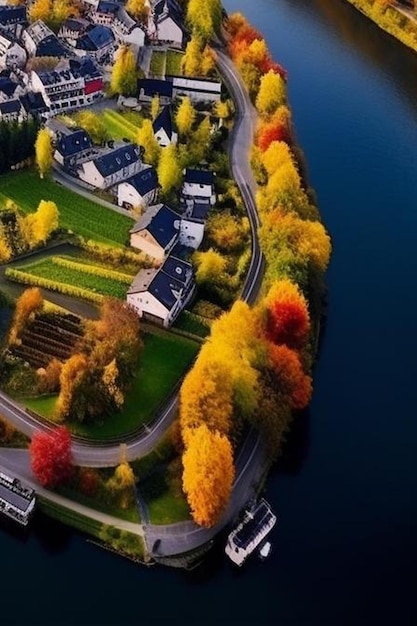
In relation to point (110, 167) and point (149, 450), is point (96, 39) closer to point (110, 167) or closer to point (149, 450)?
point (110, 167)

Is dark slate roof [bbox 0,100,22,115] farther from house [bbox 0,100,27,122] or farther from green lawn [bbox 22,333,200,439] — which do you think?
green lawn [bbox 22,333,200,439]

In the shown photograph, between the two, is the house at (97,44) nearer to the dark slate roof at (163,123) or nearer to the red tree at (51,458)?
the dark slate roof at (163,123)

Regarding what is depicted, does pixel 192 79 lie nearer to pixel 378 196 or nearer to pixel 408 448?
pixel 378 196

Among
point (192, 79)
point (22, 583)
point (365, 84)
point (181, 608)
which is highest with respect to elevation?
point (365, 84)

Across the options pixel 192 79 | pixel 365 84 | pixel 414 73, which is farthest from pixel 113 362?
pixel 414 73

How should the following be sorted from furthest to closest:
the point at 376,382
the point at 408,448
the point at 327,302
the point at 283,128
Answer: the point at 283,128, the point at 327,302, the point at 376,382, the point at 408,448

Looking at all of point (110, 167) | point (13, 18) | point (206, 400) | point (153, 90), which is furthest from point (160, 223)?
point (13, 18)

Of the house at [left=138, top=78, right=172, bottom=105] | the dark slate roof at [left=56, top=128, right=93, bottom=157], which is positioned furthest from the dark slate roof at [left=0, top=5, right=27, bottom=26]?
the dark slate roof at [left=56, top=128, right=93, bottom=157]
